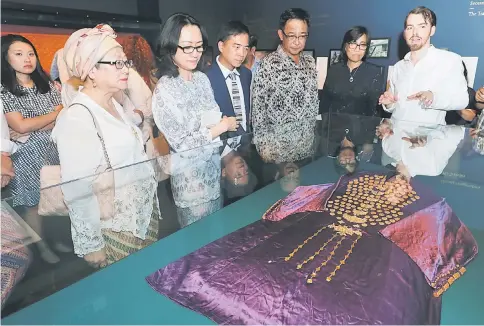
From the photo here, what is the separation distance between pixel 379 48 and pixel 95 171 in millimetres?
2798

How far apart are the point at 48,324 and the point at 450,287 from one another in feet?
3.55

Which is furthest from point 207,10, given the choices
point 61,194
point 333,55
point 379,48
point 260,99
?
point 61,194

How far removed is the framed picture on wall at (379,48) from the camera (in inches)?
125

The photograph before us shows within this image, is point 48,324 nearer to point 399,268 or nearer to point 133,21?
point 399,268

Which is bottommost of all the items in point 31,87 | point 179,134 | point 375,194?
point 375,194

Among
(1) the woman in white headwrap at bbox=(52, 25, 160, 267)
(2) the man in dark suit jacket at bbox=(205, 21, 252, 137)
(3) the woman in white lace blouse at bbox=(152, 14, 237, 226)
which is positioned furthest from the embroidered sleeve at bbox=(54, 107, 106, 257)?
(2) the man in dark suit jacket at bbox=(205, 21, 252, 137)

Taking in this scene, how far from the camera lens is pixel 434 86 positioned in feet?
7.63

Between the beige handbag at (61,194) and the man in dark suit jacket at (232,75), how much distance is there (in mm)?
863

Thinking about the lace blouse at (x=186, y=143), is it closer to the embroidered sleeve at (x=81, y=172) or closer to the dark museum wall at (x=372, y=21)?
the embroidered sleeve at (x=81, y=172)

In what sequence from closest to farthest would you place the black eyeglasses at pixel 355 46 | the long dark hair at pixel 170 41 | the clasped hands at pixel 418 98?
1. the long dark hair at pixel 170 41
2. the clasped hands at pixel 418 98
3. the black eyeglasses at pixel 355 46

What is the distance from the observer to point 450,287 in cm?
105

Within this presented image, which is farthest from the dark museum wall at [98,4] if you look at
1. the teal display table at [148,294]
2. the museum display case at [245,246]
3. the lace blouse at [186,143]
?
the teal display table at [148,294]

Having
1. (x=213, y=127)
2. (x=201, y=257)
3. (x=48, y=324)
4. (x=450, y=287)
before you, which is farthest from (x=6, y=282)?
(x=450, y=287)

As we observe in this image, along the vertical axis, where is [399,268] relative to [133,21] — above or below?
below
